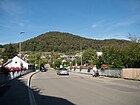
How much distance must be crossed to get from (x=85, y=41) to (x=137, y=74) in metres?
123

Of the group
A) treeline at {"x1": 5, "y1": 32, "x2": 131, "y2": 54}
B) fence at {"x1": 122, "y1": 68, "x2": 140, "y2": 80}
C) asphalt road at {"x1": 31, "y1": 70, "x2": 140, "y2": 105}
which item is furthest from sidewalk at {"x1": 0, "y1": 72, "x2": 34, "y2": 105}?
treeline at {"x1": 5, "y1": 32, "x2": 131, "y2": 54}

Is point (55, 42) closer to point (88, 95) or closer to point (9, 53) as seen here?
point (9, 53)

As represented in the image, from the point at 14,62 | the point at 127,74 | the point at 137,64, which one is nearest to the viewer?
the point at 127,74

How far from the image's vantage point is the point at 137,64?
147 ft

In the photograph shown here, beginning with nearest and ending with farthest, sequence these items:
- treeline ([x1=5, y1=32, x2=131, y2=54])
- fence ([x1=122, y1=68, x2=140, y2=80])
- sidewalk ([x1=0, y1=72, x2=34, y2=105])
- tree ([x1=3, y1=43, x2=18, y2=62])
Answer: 1. sidewalk ([x1=0, y1=72, x2=34, y2=105])
2. fence ([x1=122, y1=68, x2=140, y2=80])
3. tree ([x1=3, y1=43, x2=18, y2=62])
4. treeline ([x1=5, y1=32, x2=131, y2=54])

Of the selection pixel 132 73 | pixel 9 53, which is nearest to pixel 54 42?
pixel 9 53

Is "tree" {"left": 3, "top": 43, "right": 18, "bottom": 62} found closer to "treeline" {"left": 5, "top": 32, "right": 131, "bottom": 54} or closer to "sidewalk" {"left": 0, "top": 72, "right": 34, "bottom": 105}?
"treeline" {"left": 5, "top": 32, "right": 131, "bottom": 54}

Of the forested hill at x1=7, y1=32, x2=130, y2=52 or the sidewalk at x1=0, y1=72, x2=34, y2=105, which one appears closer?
the sidewalk at x1=0, y1=72, x2=34, y2=105

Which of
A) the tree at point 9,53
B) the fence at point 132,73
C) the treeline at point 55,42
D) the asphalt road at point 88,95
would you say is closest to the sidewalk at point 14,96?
the asphalt road at point 88,95

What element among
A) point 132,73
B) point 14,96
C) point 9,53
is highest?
point 9,53

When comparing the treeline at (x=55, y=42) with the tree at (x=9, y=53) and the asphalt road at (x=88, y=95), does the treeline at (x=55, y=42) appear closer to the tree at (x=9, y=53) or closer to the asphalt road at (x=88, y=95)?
the tree at (x=9, y=53)

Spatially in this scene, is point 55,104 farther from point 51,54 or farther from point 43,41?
point 51,54

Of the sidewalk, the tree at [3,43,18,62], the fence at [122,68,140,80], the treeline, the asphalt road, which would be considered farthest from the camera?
the treeline

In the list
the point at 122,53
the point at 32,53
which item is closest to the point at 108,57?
the point at 122,53
